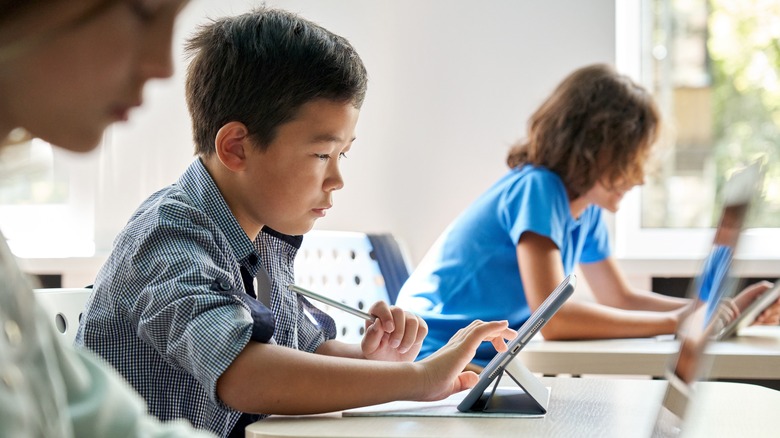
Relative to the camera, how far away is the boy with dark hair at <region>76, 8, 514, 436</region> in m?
0.99

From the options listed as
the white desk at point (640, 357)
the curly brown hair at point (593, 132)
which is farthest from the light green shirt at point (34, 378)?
the curly brown hair at point (593, 132)

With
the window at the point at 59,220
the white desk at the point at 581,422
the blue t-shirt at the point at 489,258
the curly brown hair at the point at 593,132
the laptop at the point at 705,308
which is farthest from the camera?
the window at the point at 59,220

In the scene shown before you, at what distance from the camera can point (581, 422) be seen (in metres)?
1.00

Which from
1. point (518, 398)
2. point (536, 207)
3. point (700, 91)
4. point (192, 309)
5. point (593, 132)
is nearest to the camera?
point (192, 309)

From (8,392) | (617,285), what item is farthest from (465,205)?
(8,392)

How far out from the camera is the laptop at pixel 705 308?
0.60 meters

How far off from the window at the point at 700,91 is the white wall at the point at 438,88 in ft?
1.07

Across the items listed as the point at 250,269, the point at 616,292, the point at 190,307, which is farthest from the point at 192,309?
the point at 616,292

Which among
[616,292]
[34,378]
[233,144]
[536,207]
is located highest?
[34,378]

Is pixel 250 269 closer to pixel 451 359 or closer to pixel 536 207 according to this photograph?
pixel 451 359

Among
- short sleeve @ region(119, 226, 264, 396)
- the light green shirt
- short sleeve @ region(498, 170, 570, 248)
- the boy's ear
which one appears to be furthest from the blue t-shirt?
the light green shirt

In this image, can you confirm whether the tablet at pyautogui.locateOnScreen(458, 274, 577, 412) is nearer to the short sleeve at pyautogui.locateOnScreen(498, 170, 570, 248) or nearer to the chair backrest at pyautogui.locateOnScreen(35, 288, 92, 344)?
the chair backrest at pyautogui.locateOnScreen(35, 288, 92, 344)

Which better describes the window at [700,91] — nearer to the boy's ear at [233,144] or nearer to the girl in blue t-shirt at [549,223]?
the girl in blue t-shirt at [549,223]

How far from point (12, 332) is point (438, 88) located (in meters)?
2.39
